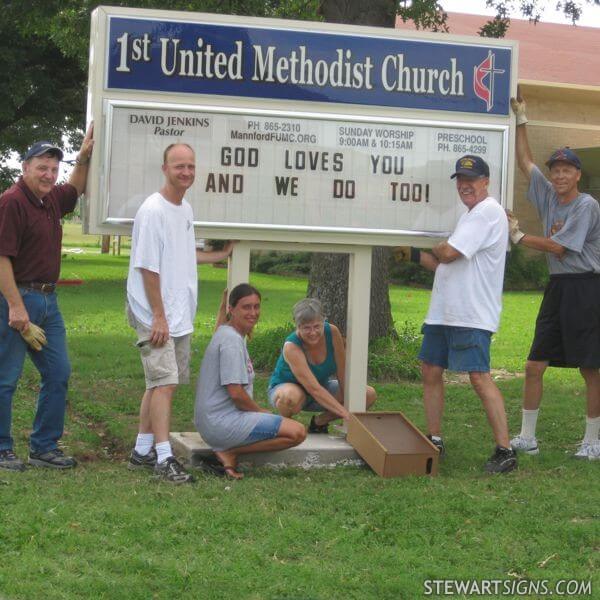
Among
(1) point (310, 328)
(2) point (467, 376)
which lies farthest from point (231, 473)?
(2) point (467, 376)

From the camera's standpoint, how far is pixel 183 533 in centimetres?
533

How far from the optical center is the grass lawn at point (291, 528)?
472 centimetres

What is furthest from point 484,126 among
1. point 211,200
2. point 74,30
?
point 74,30

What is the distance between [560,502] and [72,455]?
3168mm

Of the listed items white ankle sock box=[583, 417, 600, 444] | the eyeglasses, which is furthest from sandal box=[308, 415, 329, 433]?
white ankle sock box=[583, 417, 600, 444]

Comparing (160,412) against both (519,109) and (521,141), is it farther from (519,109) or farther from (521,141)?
(519,109)

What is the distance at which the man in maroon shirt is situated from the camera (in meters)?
6.49

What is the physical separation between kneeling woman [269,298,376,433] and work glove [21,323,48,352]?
5.41ft

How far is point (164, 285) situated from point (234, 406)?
0.85 m

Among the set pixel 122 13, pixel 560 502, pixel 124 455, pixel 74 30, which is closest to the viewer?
pixel 560 502

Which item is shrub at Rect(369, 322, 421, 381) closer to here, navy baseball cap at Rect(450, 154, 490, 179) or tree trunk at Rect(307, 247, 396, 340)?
tree trunk at Rect(307, 247, 396, 340)

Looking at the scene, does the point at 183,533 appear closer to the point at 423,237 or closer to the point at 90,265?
the point at 423,237

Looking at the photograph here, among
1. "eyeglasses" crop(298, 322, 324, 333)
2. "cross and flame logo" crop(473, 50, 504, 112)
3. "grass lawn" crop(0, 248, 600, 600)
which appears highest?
"cross and flame logo" crop(473, 50, 504, 112)

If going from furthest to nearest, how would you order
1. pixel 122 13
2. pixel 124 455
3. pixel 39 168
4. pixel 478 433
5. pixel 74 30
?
1. pixel 74 30
2. pixel 478 433
3. pixel 124 455
4. pixel 122 13
5. pixel 39 168
